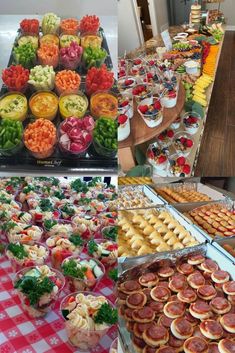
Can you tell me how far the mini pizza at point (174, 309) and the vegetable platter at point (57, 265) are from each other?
0.49 feet

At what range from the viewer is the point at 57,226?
1624 mm

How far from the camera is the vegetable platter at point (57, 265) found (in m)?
1.10

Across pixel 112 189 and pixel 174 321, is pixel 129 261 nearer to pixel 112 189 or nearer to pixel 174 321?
pixel 174 321

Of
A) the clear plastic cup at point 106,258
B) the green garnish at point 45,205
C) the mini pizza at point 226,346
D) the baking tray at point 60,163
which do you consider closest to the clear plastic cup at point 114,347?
the mini pizza at point 226,346

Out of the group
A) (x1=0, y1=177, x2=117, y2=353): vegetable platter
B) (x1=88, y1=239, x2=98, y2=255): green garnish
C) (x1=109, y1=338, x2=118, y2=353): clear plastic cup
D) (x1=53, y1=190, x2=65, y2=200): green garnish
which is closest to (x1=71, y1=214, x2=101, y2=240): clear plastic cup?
(x1=0, y1=177, x2=117, y2=353): vegetable platter

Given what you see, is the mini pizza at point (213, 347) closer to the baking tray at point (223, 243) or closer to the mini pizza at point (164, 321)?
the mini pizza at point (164, 321)

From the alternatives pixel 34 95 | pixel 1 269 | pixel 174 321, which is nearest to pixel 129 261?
pixel 174 321

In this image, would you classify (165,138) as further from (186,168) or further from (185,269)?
(185,269)

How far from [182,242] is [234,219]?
1.12ft

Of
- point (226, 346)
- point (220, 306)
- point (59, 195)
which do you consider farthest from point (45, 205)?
point (226, 346)

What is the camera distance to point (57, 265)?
1444 mm

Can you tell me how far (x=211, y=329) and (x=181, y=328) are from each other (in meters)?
0.07

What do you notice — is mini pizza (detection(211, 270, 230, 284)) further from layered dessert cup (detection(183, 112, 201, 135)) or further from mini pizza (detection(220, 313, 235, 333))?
layered dessert cup (detection(183, 112, 201, 135))

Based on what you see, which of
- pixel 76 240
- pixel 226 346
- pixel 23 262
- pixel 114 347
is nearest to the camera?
pixel 226 346
